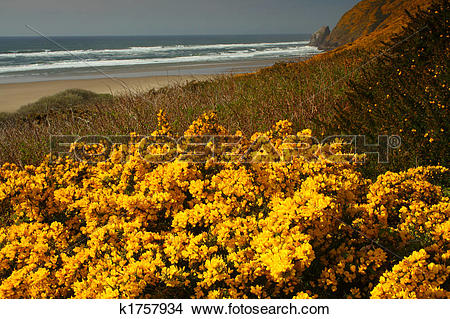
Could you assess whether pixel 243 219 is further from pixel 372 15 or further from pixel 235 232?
pixel 372 15

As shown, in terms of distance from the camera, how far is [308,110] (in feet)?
19.7

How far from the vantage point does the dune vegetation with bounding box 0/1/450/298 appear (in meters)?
2.09

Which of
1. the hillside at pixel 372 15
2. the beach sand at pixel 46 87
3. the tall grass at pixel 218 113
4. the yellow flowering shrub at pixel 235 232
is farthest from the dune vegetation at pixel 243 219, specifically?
the hillside at pixel 372 15

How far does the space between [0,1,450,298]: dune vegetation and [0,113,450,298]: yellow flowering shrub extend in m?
0.01

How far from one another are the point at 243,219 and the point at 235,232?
0.13 meters

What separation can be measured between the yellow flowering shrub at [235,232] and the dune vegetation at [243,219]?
1cm

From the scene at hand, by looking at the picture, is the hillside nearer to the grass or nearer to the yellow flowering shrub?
the grass

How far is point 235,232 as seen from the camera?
2.36 meters

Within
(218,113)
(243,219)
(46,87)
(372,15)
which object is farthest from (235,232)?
(372,15)

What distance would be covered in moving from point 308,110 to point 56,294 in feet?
16.3

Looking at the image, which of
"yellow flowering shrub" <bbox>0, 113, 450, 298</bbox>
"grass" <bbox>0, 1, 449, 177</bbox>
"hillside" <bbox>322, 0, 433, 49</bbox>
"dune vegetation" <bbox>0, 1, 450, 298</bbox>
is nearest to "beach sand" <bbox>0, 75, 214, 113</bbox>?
"grass" <bbox>0, 1, 449, 177</bbox>

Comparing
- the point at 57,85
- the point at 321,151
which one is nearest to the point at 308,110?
the point at 321,151

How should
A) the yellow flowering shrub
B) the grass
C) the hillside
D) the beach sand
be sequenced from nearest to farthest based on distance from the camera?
the yellow flowering shrub < the grass < the hillside < the beach sand

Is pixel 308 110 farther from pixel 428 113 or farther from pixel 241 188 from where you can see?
pixel 241 188
